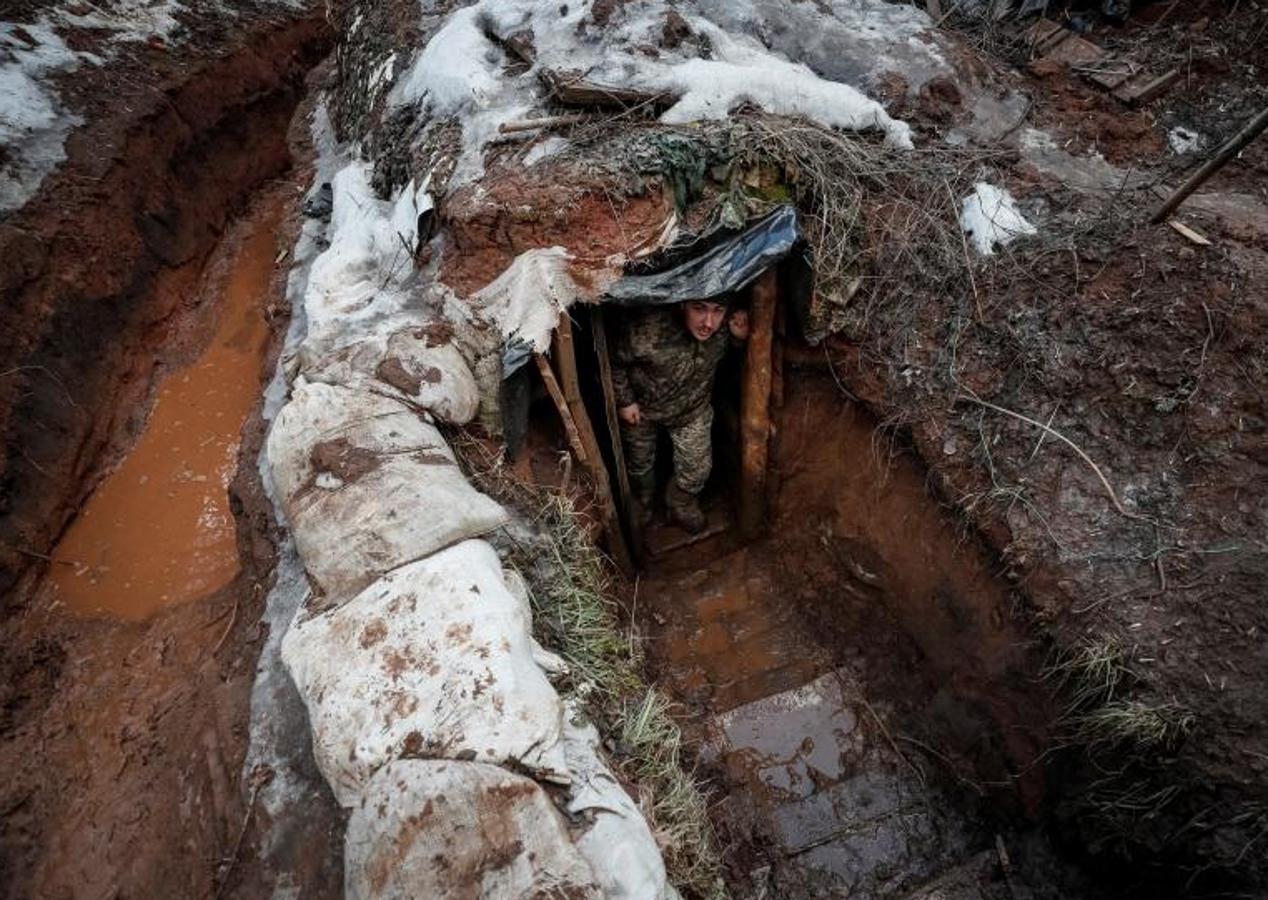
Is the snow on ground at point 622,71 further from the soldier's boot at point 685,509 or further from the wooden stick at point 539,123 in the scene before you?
the soldier's boot at point 685,509

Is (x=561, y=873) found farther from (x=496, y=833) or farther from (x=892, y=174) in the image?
(x=892, y=174)

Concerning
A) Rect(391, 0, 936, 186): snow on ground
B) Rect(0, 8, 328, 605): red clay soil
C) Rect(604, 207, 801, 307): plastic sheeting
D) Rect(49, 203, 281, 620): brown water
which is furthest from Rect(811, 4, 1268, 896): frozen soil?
Rect(0, 8, 328, 605): red clay soil

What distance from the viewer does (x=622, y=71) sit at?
136 inches

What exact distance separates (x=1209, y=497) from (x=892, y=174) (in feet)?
6.49

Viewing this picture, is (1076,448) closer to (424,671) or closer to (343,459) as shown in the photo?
(424,671)

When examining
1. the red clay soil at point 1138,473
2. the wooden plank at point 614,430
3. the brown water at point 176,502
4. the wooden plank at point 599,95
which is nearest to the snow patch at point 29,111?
the brown water at point 176,502

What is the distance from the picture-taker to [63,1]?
5.38m

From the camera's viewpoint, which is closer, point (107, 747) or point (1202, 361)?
point (1202, 361)

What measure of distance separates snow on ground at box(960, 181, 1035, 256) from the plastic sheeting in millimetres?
875

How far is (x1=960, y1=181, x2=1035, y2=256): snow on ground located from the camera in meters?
3.15

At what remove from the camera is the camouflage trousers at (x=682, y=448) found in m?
3.94

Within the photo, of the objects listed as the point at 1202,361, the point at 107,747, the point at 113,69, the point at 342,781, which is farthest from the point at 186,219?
the point at 1202,361

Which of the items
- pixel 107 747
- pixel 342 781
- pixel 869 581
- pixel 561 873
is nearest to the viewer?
pixel 561 873

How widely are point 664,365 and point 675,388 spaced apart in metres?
0.18
